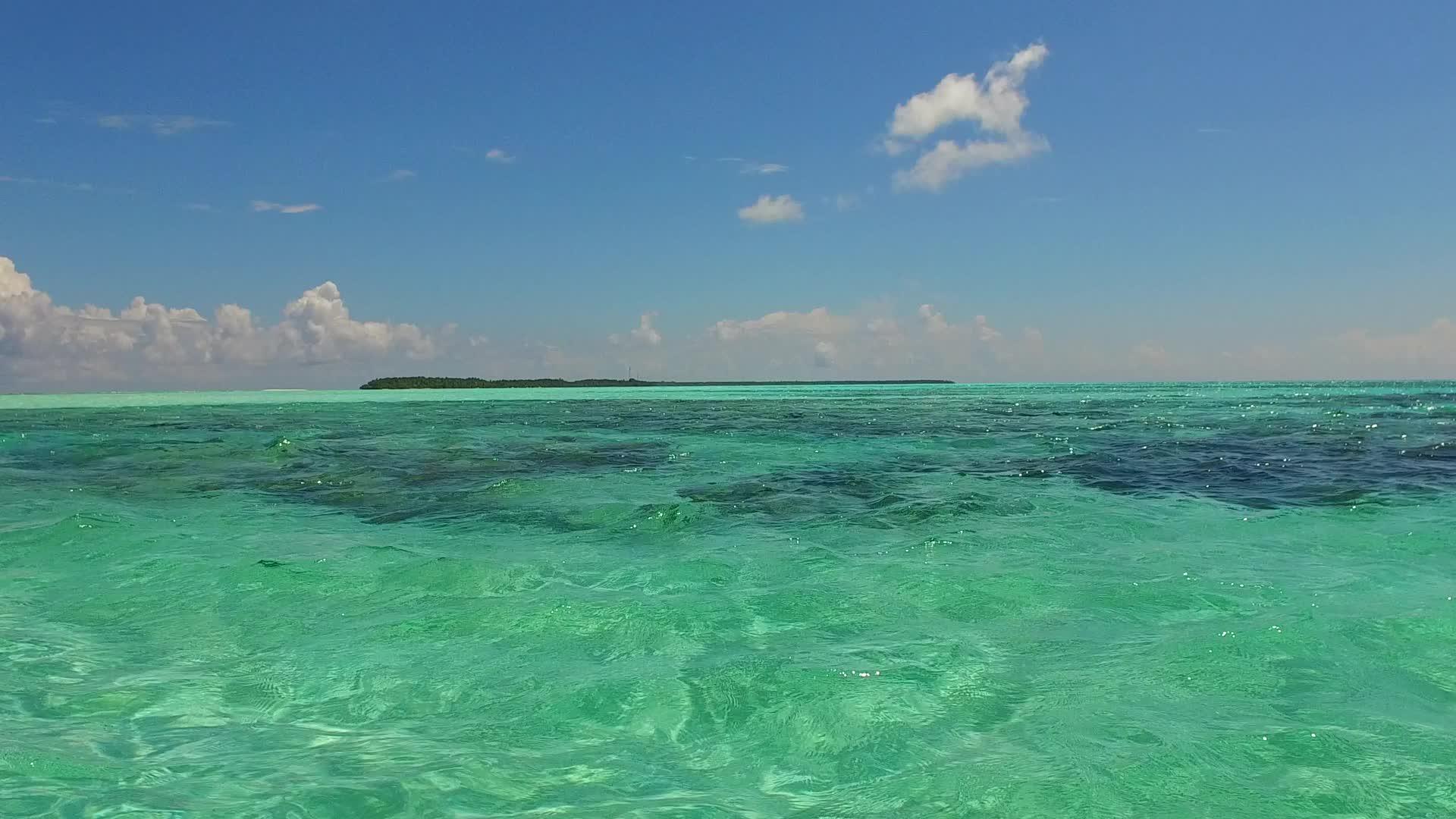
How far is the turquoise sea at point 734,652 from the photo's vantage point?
471 centimetres

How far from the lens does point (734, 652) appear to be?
283 inches

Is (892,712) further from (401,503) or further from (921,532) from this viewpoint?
(401,503)

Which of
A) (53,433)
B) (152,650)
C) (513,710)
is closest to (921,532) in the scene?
(513,710)

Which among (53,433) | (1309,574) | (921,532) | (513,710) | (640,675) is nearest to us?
(513,710)

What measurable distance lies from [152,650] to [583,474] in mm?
12879

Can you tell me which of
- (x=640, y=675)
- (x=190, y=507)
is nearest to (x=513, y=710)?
(x=640, y=675)

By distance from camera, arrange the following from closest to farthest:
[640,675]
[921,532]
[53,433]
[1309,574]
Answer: [640,675]
[1309,574]
[921,532]
[53,433]

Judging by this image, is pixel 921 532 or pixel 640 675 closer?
pixel 640 675

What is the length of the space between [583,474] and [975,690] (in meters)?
14.8

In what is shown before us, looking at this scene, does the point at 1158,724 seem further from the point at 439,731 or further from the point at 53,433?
the point at 53,433

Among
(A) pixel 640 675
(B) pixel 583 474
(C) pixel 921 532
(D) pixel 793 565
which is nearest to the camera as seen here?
(A) pixel 640 675

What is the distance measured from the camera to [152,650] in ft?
23.6

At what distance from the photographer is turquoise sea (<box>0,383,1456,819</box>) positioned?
4707 millimetres

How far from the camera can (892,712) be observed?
5762 mm
